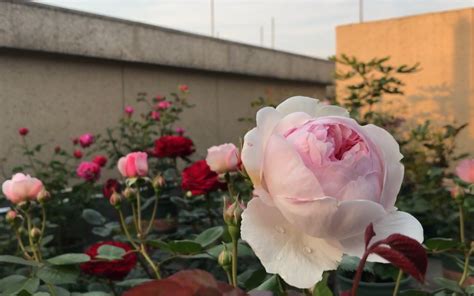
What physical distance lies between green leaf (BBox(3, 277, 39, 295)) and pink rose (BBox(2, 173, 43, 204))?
27 centimetres

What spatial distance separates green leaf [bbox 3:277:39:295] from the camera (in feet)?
2.37

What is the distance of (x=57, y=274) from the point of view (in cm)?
79

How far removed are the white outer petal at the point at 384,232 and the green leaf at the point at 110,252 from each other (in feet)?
1.92

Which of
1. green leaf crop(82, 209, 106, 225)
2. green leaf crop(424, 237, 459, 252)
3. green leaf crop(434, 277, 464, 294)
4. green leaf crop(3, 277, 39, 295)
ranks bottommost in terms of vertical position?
green leaf crop(82, 209, 106, 225)

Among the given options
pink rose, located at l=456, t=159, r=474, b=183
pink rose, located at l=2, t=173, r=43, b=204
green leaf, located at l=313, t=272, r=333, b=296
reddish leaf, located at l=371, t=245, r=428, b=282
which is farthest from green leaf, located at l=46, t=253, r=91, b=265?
pink rose, located at l=456, t=159, r=474, b=183

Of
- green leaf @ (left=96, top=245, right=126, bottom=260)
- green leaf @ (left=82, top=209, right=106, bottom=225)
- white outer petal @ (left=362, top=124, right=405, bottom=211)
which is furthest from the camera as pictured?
green leaf @ (left=82, top=209, right=106, bottom=225)

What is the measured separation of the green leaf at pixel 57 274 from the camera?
0.77 meters

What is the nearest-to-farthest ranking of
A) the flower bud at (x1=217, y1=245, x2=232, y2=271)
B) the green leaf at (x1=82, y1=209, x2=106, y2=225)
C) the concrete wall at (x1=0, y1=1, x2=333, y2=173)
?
1. the flower bud at (x1=217, y1=245, x2=232, y2=271)
2. the green leaf at (x1=82, y1=209, x2=106, y2=225)
3. the concrete wall at (x1=0, y1=1, x2=333, y2=173)

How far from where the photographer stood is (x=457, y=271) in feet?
5.69

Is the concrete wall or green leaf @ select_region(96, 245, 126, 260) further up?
the concrete wall

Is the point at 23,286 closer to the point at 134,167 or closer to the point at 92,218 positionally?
the point at 134,167

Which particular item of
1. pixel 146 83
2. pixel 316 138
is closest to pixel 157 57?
pixel 146 83

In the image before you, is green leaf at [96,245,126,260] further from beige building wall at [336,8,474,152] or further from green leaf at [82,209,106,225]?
beige building wall at [336,8,474,152]

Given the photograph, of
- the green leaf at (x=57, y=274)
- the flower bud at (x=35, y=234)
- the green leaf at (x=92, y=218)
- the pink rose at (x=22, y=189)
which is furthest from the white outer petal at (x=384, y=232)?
the green leaf at (x=92, y=218)
